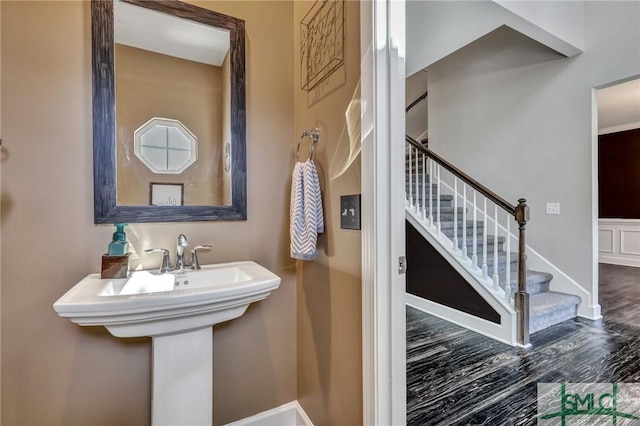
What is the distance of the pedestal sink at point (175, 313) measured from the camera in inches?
33.0

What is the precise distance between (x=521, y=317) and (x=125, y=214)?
268cm

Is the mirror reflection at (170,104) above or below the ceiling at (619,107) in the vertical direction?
below

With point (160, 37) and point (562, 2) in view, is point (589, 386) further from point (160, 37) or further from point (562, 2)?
point (562, 2)

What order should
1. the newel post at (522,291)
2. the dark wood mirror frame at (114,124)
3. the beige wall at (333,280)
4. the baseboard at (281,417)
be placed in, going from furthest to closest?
the newel post at (522,291) → the baseboard at (281,417) → the dark wood mirror frame at (114,124) → the beige wall at (333,280)

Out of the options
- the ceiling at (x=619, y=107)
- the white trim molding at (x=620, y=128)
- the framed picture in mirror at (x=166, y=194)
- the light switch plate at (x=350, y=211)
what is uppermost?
the ceiling at (x=619, y=107)

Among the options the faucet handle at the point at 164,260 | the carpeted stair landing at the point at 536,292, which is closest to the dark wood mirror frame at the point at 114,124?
the faucet handle at the point at 164,260

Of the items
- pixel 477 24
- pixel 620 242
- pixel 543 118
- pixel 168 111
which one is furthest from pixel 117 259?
pixel 620 242

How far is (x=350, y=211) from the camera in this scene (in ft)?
3.48

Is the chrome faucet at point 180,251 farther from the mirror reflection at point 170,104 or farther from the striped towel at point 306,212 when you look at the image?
the striped towel at point 306,212

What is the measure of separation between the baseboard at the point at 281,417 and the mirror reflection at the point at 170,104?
3.39ft

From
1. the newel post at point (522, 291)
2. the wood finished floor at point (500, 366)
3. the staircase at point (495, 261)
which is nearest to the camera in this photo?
the wood finished floor at point (500, 366)

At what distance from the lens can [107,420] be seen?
46.5 inches

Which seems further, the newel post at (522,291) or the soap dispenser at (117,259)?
the newel post at (522,291)

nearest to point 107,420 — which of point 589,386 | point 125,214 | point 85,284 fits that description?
point 85,284
